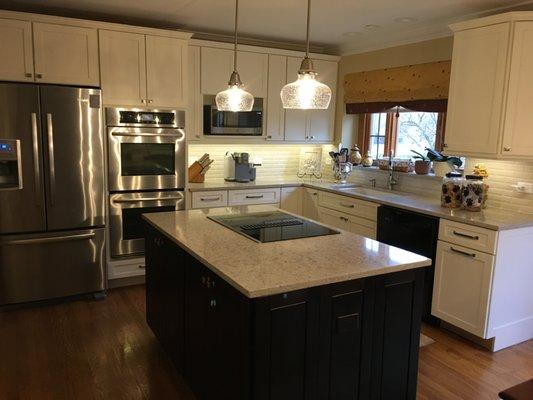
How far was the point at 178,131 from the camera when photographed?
420cm

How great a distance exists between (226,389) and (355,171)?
3543 millimetres

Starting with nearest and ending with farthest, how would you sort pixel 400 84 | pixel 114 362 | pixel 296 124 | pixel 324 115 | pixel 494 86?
pixel 114 362
pixel 494 86
pixel 400 84
pixel 296 124
pixel 324 115

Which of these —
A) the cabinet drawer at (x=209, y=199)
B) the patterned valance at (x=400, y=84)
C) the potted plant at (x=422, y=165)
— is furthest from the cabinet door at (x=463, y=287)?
the cabinet drawer at (x=209, y=199)

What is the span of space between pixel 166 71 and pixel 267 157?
1769 millimetres

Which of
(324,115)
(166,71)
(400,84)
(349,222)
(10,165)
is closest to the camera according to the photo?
(10,165)

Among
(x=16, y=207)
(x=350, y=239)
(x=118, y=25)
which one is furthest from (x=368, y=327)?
(x=118, y=25)

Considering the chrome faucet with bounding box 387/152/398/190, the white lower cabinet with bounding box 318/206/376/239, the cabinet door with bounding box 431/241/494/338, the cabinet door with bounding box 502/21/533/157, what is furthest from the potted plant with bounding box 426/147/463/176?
the cabinet door with bounding box 431/241/494/338

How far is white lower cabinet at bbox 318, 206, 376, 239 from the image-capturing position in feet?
13.5

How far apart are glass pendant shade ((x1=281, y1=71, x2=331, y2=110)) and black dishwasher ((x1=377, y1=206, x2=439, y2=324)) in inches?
66.6

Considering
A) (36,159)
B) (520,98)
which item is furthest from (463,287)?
(36,159)

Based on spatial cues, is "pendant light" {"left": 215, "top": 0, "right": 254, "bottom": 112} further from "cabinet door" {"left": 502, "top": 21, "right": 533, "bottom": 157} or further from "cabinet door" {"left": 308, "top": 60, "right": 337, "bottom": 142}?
"cabinet door" {"left": 308, "top": 60, "right": 337, "bottom": 142}

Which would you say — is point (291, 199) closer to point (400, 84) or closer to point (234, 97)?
point (400, 84)

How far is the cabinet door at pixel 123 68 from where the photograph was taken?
386 cm

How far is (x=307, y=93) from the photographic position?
219 centimetres
